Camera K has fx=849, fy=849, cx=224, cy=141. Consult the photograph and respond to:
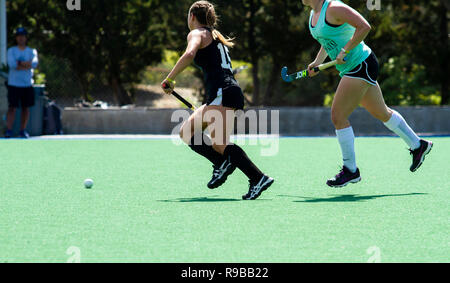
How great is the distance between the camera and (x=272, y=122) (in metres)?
18.2

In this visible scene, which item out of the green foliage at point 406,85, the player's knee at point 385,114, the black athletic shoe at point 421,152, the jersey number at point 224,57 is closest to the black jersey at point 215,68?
the jersey number at point 224,57

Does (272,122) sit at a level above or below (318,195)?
below

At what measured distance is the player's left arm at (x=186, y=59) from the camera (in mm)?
6543

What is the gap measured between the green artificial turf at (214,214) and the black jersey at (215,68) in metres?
0.89

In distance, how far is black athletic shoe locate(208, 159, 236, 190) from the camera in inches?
275

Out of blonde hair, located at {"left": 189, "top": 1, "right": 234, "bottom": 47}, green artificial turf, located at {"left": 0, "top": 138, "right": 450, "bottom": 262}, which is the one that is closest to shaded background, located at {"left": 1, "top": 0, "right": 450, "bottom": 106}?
green artificial turf, located at {"left": 0, "top": 138, "right": 450, "bottom": 262}

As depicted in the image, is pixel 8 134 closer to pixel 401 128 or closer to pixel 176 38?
pixel 176 38

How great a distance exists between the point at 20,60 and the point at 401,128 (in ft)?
30.4

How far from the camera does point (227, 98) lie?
22.1ft

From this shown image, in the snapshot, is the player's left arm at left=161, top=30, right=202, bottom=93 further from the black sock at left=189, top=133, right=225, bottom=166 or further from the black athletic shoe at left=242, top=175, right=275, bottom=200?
the black athletic shoe at left=242, top=175, right=275, bottom=200

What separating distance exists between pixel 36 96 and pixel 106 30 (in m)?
4.57

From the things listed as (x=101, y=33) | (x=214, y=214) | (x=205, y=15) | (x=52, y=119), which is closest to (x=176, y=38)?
(x=101, y=33)
